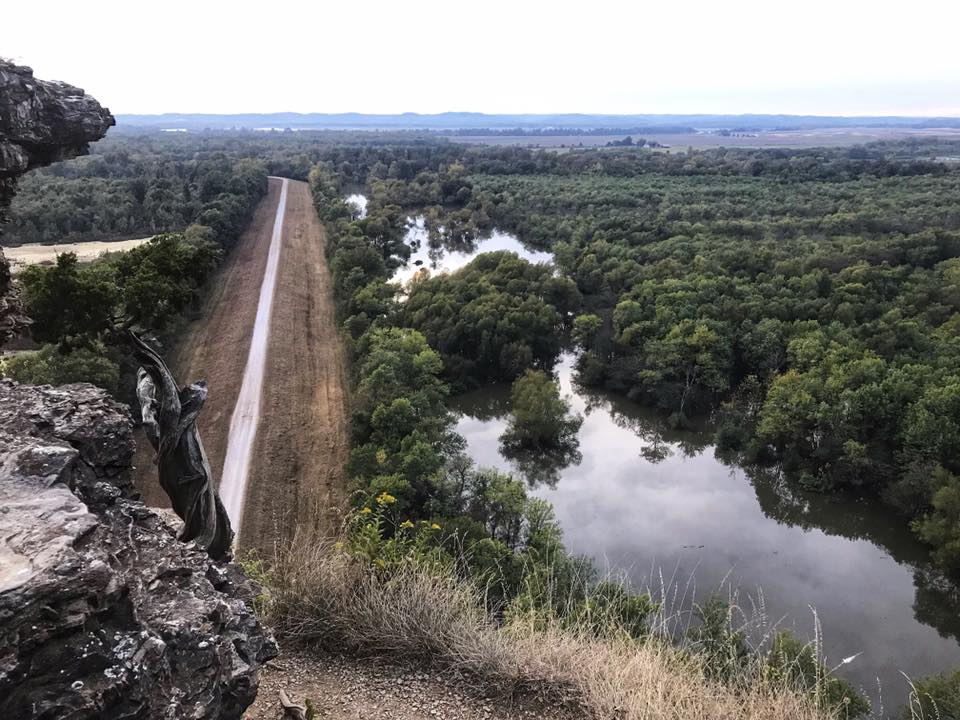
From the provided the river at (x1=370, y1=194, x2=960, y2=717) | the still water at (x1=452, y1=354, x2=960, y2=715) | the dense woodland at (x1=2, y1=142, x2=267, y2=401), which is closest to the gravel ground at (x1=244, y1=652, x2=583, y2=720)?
the dense woodland at (x1=2, y1=142, x2=267, y2=401)

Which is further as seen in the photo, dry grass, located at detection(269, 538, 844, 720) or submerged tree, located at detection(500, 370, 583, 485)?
submerged tree, located at detection(500, 370, 583, 485)

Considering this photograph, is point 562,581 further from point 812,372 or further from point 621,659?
point 812,372

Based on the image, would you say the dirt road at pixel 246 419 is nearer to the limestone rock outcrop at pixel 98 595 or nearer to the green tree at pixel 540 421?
the limestone rock outcrop at pixel 98 595

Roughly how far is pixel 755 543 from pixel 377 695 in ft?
54.8

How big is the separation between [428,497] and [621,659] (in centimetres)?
1188

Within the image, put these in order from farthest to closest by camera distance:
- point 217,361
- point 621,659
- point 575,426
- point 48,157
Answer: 1. point 217,361
2. point 575,426
3. point 48,157
4. point 621,659

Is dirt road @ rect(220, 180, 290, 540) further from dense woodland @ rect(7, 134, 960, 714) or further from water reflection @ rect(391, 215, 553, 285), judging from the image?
water reflection @ rect(391, 215, 553, 285)

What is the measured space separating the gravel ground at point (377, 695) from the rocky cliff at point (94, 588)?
1.12 metres

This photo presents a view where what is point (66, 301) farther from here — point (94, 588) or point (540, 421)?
point (540, 421)

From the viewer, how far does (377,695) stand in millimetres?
6527

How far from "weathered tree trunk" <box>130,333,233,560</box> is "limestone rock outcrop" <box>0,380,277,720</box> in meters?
0.60

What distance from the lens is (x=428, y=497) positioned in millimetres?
18109

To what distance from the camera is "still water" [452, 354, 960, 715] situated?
52.4 ft

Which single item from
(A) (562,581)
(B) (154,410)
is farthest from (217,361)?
(B) (154,410)
